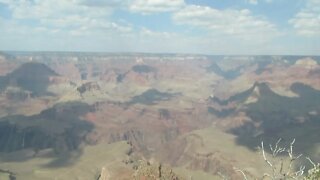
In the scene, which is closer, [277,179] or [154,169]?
[277,179]

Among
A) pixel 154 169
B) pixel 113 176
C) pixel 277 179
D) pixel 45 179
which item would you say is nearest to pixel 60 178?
pixel 45 179

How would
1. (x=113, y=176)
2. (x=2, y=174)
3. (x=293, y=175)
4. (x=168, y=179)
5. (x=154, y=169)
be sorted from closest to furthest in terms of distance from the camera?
(x=293, y=175)
(x=168, y=179)
(x=154, y=169)
(x=113, y=176)
(x=2, y=174)

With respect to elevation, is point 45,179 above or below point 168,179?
below

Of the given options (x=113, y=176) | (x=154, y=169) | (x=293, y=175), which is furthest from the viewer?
(x=113, y=176)

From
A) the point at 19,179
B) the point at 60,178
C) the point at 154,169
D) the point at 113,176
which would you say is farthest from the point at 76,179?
the point at 154,169

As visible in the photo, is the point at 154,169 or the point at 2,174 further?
the point at 2,174

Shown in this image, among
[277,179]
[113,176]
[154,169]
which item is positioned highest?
[277,179]

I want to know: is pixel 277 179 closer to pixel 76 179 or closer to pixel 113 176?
pixel 113 176

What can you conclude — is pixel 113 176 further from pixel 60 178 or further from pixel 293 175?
pixel 293 175

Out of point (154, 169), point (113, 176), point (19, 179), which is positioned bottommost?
point (19, 179)

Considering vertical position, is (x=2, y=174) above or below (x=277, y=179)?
below
